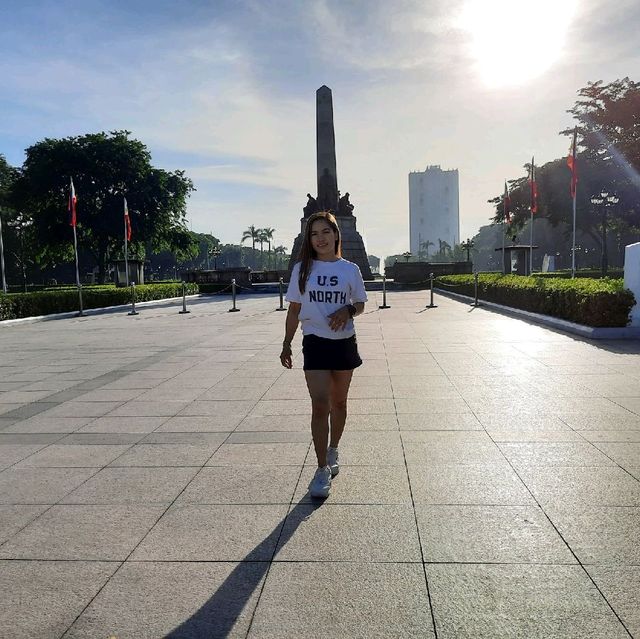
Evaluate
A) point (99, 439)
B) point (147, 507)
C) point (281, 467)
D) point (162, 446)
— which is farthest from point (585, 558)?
point (99, 439)

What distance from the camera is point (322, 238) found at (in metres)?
3.65

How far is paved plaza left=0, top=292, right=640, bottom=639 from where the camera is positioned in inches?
94.4

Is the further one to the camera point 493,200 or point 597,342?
point 493,200

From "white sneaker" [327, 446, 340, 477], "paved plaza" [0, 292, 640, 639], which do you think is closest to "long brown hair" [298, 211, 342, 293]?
"white sneaker" [327, 446, 340, 477]

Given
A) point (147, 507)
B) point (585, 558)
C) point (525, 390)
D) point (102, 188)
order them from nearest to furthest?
1. point (585, 558)
2. point (147, 507)
3. point (525, 390)
4. point (102, 188)

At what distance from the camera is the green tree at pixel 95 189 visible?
39031 mm

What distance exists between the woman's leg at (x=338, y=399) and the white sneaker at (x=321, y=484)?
0.32 m

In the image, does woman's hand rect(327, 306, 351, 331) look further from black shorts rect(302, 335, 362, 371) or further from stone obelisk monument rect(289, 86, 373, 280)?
stone obelisk monument rect(289, 86, 373, 280)

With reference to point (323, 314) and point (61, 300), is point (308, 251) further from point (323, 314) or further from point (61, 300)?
point (61, 300)

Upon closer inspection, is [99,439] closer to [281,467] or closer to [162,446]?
[162,446]

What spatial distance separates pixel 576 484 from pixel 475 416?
5.97ft

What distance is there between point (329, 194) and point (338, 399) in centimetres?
4065

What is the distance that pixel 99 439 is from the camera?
510cm

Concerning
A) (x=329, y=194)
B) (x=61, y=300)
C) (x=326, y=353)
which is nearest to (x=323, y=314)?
(x=326, y=353)
